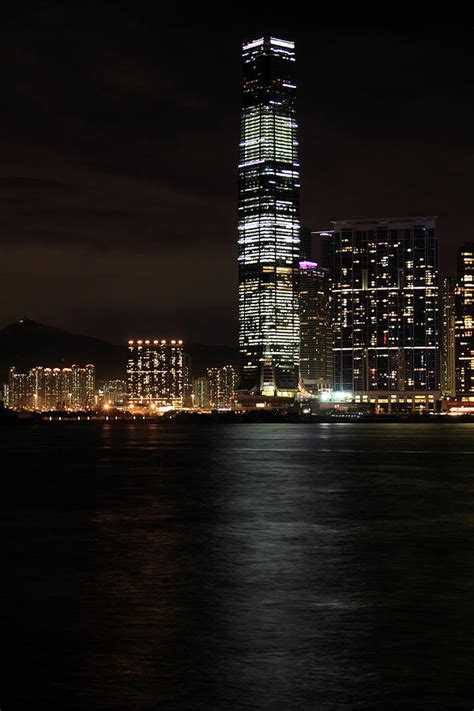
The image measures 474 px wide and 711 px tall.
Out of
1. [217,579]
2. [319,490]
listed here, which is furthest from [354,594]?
[319,490]

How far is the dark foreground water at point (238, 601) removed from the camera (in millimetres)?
15789

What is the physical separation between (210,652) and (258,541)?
1699 cm

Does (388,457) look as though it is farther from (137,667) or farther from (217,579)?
(137,667)

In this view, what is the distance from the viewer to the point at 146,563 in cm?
2956

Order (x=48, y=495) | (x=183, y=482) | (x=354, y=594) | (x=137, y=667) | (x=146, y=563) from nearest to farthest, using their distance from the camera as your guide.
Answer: (x=137, y=667), (x=354, y=594), (x=146, y=563), (x=48, y=495), (x=183, y=482)

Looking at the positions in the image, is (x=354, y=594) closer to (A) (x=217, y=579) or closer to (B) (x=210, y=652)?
(A) (x=217, y=579)

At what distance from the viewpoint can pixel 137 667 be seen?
17.0 meters

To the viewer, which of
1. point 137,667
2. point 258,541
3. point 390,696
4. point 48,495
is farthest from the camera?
point 48,495

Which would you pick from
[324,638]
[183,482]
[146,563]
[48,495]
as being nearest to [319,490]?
[183,482]

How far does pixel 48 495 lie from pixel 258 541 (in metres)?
23.5

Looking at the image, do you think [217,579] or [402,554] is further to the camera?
[402,554]

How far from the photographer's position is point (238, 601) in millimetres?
23641

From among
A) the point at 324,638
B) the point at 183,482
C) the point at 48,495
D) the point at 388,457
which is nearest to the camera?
the point at 324,638

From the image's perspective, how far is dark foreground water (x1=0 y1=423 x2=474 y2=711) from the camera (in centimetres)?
1579
